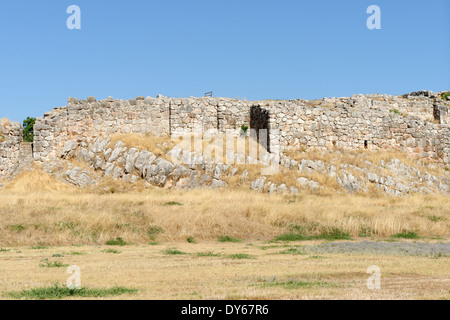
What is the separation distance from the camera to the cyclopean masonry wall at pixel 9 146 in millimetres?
35250

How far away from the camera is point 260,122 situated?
37688mm

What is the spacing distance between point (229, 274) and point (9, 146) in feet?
86.0

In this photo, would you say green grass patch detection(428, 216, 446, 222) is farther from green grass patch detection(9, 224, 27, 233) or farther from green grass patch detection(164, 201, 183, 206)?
green grass patch detection(9, 224, 27, 233)

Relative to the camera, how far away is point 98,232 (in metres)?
22.4

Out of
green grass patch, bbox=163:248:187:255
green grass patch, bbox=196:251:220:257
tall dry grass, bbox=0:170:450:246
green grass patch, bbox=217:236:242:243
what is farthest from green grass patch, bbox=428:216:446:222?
green grass patch, bbox=163:248:187:255

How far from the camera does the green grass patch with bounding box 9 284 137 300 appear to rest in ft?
36.7

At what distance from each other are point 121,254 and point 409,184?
907 inches

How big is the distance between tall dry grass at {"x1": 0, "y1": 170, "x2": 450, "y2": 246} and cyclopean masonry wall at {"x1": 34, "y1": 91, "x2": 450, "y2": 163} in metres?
7.17

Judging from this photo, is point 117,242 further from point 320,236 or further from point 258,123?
point 258,123

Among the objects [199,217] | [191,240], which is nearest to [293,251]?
[191,240]

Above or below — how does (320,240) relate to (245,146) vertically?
below

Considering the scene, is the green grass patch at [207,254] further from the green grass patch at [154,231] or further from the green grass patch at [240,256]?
the green grass patch at [154,231]
